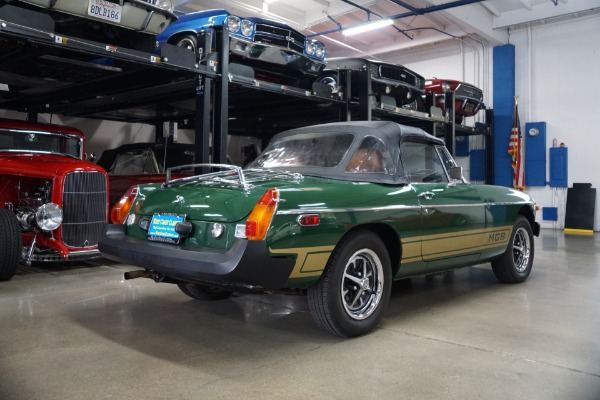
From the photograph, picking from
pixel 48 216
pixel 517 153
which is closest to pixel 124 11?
pixel 48 216

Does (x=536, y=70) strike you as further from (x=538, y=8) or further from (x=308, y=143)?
(x=308, y=143)

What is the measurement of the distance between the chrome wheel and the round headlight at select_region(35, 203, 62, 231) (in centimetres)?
340

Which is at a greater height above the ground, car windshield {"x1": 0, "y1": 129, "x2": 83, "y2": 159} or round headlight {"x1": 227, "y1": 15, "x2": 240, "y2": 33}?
round headlight {"x1": 227, "y1": 15, "x2": 240, "y2": 33}

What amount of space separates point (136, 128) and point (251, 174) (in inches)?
374

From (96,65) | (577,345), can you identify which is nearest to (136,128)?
(96,65)

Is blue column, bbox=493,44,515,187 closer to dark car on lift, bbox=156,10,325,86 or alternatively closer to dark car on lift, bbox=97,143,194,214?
dark car on lift, bbox=156,10,325,86

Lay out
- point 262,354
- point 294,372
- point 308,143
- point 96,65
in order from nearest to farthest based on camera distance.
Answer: point 294,372 < point 262,354 < point 308,143 < point 96,65

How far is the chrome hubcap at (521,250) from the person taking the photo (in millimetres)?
5227

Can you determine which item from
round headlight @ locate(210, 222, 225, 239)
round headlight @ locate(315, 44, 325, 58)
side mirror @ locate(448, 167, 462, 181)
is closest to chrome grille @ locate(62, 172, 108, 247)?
round headlight @ locate(210, 222, 225, 239)

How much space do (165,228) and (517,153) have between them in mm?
11956

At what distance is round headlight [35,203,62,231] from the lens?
16.7 feet

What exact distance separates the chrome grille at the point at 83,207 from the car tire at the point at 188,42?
74.7 inches

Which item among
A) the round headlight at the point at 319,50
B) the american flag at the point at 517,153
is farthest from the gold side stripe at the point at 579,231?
the round headlight at the point at 319,50

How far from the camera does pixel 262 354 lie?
9.66ft
